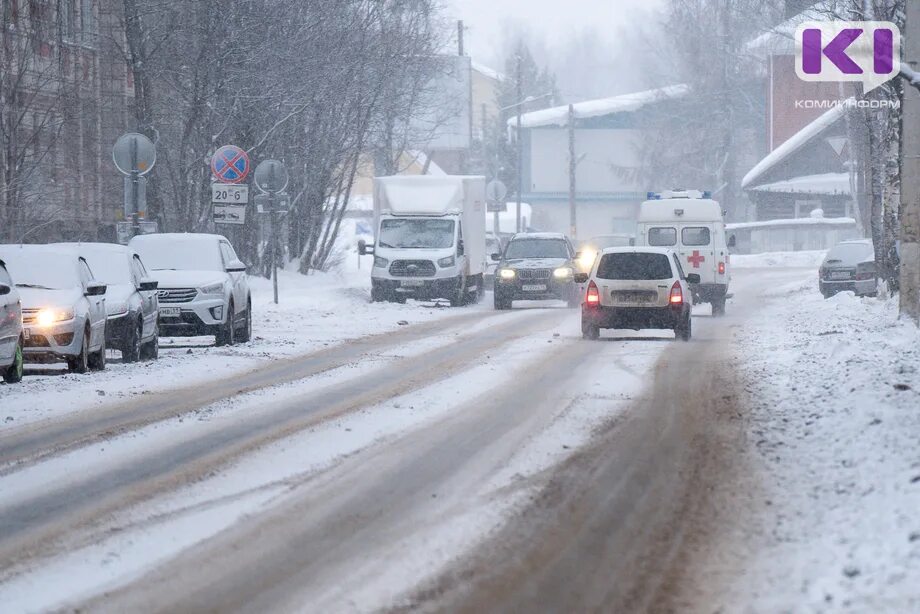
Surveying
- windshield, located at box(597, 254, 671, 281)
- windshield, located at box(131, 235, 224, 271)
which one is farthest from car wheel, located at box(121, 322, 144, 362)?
windshield, located at box(597, 254, 671, 281)

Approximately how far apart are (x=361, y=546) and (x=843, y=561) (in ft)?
7.39

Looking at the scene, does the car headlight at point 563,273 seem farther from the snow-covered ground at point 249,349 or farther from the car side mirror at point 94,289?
the car side mirror at point 94,289

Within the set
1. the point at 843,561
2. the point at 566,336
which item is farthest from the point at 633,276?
the point at 843,561

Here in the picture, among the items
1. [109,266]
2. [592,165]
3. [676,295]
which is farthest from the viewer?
[592,165]

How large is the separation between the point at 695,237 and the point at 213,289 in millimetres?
13543

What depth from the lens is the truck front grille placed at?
122ft

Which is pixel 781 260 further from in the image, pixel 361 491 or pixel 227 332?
pixel 361 491

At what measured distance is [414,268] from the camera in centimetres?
3734

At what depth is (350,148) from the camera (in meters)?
42.8

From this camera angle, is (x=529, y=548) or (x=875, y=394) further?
(x=875, y=394)

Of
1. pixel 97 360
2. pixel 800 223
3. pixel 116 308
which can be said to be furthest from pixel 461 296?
pixel 800 223

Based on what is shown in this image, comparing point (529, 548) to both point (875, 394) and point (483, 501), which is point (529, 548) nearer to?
point (483, 501)

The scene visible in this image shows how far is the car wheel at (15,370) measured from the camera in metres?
16.8

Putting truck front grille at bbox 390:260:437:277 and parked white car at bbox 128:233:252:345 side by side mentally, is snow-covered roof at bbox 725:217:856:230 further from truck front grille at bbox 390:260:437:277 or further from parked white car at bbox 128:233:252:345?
parked white car at bbox 128:233:252:345
